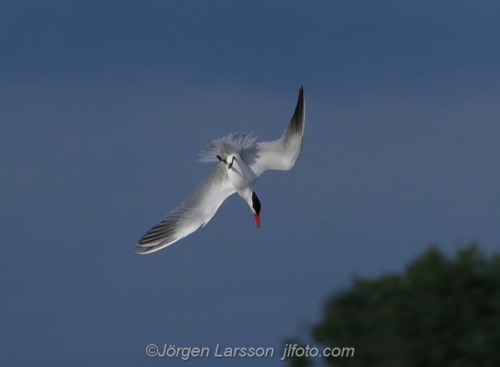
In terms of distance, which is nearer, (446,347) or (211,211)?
(211,211)

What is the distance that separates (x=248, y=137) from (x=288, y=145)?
2.72 feet

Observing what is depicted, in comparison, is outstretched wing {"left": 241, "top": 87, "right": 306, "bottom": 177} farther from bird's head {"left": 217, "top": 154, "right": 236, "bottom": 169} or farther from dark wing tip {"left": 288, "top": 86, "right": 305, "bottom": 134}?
bird's head {"left": 217, "top": 154, "right": 236, "bottom": 169}

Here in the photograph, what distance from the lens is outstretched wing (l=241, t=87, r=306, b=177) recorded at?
64.3 ft

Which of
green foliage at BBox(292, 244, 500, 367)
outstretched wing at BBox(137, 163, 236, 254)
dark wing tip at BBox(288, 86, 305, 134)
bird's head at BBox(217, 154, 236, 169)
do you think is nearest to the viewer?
dark wing tip at BBox(288, 86, 305, 134)

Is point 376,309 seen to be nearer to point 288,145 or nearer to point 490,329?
point 490,329

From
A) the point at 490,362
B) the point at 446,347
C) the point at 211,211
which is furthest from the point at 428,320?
the point at 211,211

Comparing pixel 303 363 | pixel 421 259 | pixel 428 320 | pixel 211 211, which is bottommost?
pixel 211 211

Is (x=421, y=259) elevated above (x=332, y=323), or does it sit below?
above

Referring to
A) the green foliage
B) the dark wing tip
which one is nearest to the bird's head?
the dark wing tip

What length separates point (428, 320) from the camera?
29.4 meters

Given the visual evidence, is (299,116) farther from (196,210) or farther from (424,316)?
(424,316)

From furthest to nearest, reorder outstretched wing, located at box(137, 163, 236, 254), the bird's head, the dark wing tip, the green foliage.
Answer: the green foliage → outstretched wing, located at box(137, 163, 236, 254) → the bird's head → the dark wing tip

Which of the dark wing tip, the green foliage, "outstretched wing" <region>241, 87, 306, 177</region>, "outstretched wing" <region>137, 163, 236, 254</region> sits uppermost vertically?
the green foliage

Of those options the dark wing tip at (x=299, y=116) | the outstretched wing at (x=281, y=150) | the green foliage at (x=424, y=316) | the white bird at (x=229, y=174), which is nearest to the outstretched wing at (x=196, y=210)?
the white bird at (x=229, y=174)
